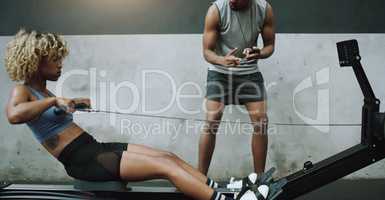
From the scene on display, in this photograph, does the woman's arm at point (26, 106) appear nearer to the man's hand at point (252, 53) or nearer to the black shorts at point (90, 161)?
the black shorts at point (90, 161)

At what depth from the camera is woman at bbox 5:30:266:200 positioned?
7.03 ft

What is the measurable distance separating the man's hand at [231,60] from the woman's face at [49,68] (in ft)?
3.35

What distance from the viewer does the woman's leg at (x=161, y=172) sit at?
2.12m

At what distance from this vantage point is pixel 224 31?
279 centimetres

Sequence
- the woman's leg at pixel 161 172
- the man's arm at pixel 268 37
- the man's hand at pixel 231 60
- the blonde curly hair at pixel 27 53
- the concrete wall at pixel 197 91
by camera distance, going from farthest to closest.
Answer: the concrete wall at pixel 197 91 < the man's arm at pixel 268 37 < the man's hand at pixel 231 60 < the blonde curly hair at pixel 27 53 < the woman's leg at pixel 161 172

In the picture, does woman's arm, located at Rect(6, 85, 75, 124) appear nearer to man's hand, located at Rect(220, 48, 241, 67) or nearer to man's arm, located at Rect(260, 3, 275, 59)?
man's hand, located at Rect(220, 48, 241, 67)

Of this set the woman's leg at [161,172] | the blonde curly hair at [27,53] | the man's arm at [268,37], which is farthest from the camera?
the man's arm at [268,37]

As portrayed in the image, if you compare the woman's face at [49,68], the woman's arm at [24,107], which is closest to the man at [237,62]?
the woman's face at [49,68]

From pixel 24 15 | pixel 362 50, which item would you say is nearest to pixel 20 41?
pixel 24 15

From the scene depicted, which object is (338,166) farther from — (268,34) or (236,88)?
(268,34)

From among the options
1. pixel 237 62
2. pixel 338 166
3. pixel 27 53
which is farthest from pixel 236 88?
pixel 27 53

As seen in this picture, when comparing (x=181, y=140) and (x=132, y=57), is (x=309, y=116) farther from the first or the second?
(x=132, y=57)

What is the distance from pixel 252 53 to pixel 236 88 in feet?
0.81

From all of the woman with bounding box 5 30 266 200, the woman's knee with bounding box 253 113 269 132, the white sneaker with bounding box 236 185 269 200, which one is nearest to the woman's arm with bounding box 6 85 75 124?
the woman with bounding box 5 30 266 200
